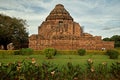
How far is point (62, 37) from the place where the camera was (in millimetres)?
35906

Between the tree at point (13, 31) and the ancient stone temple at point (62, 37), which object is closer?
the ancient stone temple at point (62, 37)

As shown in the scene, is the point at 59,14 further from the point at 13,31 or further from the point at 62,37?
the point at 13,31

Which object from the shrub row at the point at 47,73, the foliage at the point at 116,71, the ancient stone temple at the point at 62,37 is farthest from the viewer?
the ancient stone temple at the point at 62,37

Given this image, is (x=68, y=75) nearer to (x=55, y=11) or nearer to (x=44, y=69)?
(x=44, y=69)

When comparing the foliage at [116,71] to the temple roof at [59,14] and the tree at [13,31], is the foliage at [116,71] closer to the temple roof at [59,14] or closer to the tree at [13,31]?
the tree at [13,31]

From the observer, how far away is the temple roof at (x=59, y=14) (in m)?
A: 40.6

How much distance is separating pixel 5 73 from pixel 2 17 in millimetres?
36103

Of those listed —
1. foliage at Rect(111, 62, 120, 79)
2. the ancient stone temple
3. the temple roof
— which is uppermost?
the temple roof

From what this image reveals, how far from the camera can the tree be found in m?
37.8

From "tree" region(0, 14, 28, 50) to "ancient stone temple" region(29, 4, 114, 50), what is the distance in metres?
3.51

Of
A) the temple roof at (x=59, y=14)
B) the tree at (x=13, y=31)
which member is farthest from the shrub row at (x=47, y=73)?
the temple roof at (x=59, y=14)

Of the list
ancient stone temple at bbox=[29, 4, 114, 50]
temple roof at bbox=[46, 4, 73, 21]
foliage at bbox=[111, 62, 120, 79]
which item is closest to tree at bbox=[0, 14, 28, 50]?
ancient stone temple at bbox=[29, 4, 114, 50]

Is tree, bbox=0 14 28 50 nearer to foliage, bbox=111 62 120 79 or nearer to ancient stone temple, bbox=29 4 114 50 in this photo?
ancient stone temple, bbox=29 4 114 50

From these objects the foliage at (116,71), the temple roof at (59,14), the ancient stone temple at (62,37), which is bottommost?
the foliage at (116,71)
